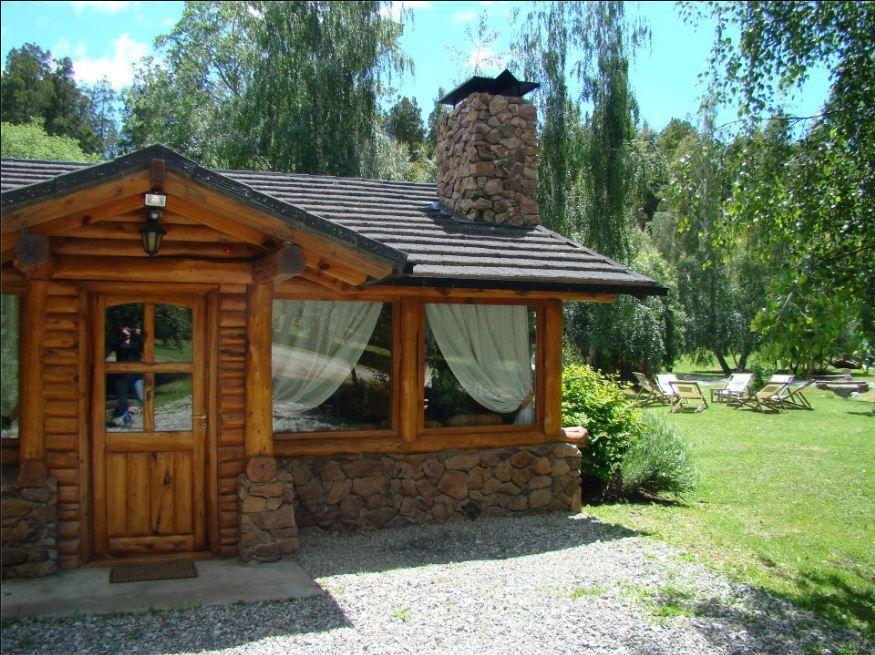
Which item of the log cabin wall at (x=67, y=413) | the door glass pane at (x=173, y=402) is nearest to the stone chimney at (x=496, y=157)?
the door glass pane at (x=173, y=402)

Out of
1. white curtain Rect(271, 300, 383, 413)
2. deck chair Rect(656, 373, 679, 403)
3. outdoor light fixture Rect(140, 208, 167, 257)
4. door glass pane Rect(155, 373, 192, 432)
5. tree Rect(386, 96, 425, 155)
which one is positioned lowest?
deck chair Rect(656, 373, 679, 403)

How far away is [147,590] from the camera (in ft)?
18.4

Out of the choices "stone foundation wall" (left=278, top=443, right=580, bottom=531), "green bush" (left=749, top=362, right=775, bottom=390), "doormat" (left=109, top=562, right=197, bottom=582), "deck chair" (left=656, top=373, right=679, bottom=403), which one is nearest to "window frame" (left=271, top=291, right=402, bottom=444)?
"stone foundation wall" (left=278, top=443, right=580, bottom=531)

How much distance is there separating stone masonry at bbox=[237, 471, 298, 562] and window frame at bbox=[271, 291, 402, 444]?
1.13 m

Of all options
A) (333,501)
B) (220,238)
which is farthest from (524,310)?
(220,238)

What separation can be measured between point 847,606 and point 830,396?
1899 cm

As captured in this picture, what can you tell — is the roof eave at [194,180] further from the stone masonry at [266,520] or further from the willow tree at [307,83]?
the willow tree at [307,83]

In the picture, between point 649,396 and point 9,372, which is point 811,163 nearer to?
point 9,372

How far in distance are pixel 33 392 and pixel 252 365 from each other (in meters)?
1.70

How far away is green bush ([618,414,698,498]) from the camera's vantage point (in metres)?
9.69

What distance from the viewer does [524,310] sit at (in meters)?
8.68

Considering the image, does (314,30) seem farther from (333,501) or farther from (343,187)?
(333,501)

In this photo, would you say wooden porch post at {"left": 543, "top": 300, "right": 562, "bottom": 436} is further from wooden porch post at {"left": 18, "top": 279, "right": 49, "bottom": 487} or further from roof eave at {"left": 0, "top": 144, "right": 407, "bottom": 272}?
wooden porch post at {"left": 18, "top": 279, "right": 49, "bottom": 487}

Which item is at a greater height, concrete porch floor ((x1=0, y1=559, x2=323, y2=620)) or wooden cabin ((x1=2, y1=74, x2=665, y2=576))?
wooden cabin ((x1=2, y1=74, x2=665, y2=576))
